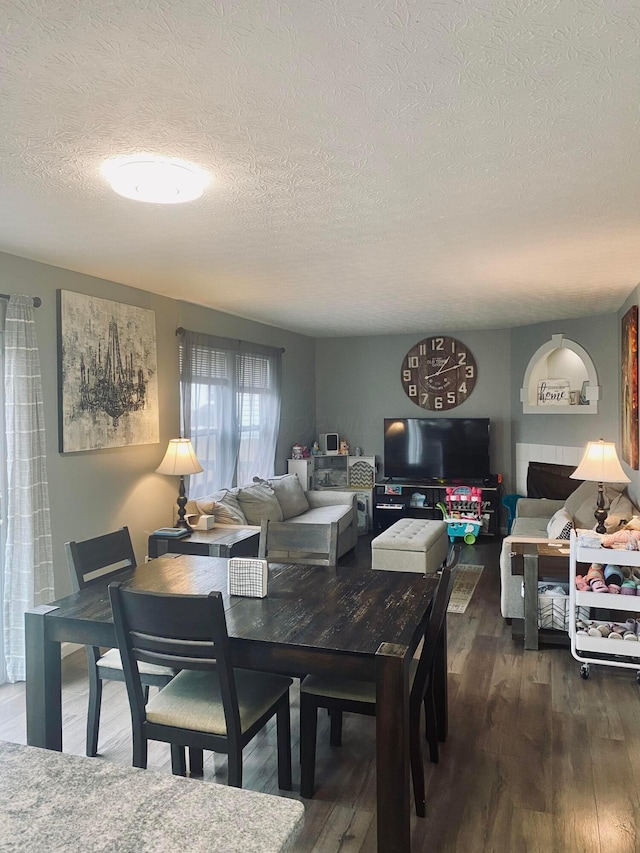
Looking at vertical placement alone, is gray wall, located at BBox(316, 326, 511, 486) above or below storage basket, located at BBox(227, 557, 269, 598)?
above

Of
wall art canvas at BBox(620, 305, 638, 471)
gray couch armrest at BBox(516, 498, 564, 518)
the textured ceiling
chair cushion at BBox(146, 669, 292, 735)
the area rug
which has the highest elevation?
the textured ceiling

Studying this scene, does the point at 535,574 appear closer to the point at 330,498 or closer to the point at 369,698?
the point at 369,698

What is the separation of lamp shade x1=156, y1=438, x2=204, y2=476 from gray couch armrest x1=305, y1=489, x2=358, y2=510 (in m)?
2.31

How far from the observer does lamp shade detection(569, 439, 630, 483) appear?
12.8ft

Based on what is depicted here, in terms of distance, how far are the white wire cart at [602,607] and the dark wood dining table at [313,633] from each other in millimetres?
1029

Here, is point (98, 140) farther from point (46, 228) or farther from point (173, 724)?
point (173, 724)

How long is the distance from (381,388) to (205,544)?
13.4ft

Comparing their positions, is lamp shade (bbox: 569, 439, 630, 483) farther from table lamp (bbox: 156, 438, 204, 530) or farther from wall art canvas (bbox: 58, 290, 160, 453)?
wall art canvas (bbox: 58, 290, 160, 453)

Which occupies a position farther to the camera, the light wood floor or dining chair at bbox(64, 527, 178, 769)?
dining chair at bbox(64, 527, 178, 769)

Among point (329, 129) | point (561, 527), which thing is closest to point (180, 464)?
point (561, 527)

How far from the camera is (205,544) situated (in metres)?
4.32

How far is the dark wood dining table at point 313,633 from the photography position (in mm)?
1852

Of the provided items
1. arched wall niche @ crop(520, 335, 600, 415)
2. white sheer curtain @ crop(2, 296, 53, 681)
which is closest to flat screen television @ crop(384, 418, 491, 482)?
arched wall niche @ crop(520, 335, 600, 415)

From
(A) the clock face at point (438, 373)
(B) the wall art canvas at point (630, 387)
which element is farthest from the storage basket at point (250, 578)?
(A) the clock face at point (438, 373)
